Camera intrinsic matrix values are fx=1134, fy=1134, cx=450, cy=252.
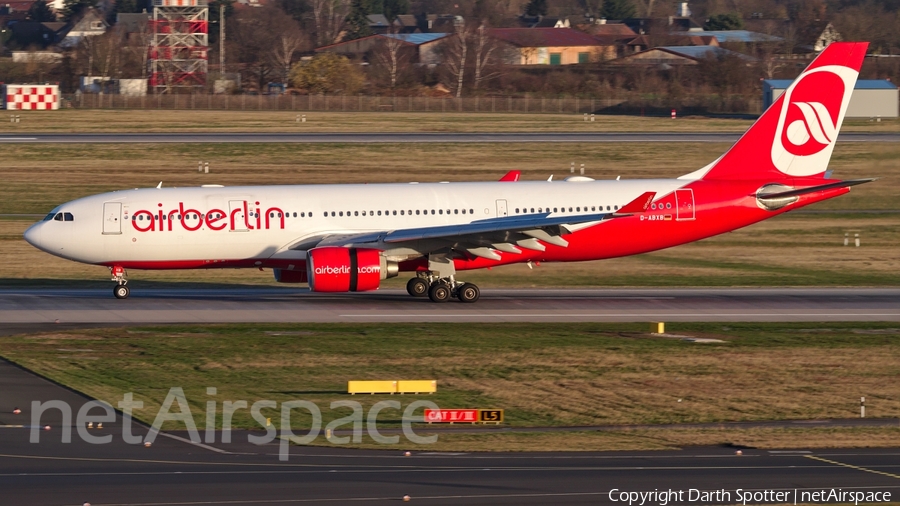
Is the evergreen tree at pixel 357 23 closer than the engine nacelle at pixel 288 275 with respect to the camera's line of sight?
No

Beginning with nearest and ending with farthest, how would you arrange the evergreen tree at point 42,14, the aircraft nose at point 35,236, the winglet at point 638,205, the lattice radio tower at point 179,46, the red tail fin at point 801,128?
1. the winglet at point 638,205
2. the aircraft nose at point 35,236
3. the red tail fin at point 801,128
4. the lattice radio tower at point 179,46
5. the evergreen tree at point 42,14

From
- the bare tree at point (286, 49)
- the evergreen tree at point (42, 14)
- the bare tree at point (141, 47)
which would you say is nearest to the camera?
the bare tree at point (141, 47)

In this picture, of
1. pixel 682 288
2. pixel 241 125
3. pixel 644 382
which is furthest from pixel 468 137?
pixel 644 382

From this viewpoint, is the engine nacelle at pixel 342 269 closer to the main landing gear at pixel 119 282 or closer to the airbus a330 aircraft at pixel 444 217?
the airbus a330 aircraft at pixel 444 217

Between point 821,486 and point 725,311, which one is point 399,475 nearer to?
point 821,486

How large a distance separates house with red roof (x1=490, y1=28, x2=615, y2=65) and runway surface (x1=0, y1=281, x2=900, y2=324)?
309 ft

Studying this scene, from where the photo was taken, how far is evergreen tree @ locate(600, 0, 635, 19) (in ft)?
596

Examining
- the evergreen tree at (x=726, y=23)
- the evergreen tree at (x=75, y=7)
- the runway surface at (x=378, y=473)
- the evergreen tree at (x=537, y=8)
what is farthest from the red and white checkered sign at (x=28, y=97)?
the evergreen tree at (x=537, y=8)

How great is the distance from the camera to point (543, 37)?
138 metres

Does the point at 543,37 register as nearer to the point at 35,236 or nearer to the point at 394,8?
the point at 394,8

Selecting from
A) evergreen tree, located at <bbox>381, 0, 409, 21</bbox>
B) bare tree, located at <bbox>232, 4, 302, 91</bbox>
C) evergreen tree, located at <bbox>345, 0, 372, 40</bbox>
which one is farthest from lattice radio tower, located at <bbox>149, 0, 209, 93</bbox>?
evergreen tree, located at <bbox>381, 0, 409, 21</bbox>

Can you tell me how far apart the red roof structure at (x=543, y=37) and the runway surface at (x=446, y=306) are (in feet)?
308

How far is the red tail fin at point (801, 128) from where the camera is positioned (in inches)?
1499

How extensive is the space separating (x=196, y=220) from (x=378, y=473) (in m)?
20.2
